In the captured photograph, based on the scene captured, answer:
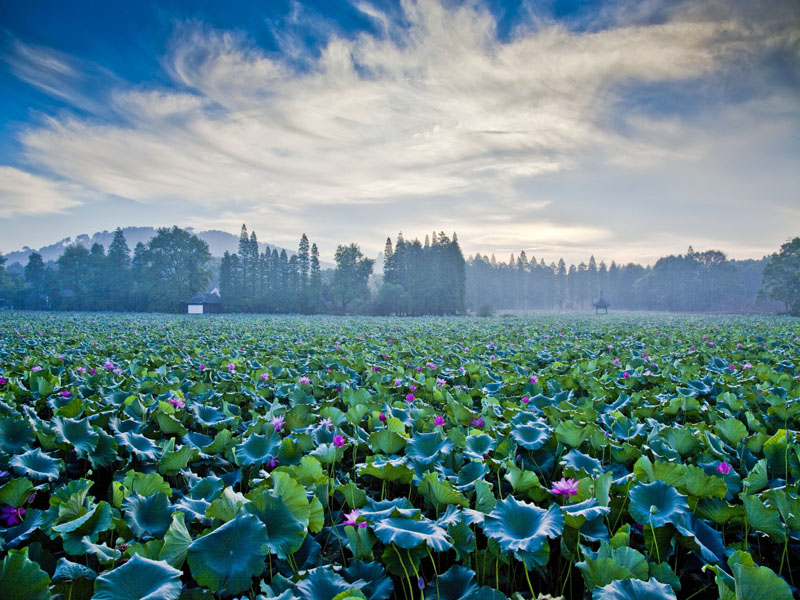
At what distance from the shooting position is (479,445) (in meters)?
2.20

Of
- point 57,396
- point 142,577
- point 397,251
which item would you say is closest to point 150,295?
point 397,251

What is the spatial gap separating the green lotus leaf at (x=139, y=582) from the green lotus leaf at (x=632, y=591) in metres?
1.09

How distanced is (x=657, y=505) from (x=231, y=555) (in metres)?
1.41

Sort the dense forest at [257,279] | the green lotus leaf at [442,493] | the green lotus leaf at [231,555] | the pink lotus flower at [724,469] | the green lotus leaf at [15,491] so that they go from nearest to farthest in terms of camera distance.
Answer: the green lotus leaf at [231,555], the green lotus leaf at [442,493], the green lotus leaf at [15,491], the pink lotus flower at [724,469], the dense forest at [257,279]

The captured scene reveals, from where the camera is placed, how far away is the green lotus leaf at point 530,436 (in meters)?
2.23

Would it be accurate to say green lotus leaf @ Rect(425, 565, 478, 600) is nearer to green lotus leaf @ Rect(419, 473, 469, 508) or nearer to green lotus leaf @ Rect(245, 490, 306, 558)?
green lotus leaf @ Rect(419, 473, 469, 508)

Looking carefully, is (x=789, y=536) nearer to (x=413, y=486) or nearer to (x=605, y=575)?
(x=605, y=575)

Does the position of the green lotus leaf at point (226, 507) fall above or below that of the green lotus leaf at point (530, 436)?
above

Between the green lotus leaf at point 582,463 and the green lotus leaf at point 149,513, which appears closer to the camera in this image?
the green lotus leaf at point 149,513

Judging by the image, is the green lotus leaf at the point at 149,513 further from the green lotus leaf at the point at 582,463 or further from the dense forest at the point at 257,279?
the dense forest at the point at 257,279

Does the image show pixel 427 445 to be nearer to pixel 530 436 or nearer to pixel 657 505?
pixel 530 436

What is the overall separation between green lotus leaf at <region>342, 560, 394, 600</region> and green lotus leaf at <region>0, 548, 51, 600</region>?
2.67 ft

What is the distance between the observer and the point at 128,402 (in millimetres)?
2934

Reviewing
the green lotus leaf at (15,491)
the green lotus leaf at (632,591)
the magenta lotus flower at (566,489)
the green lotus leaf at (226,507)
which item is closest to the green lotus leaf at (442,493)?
the magenta lotus flower at (566,489)
